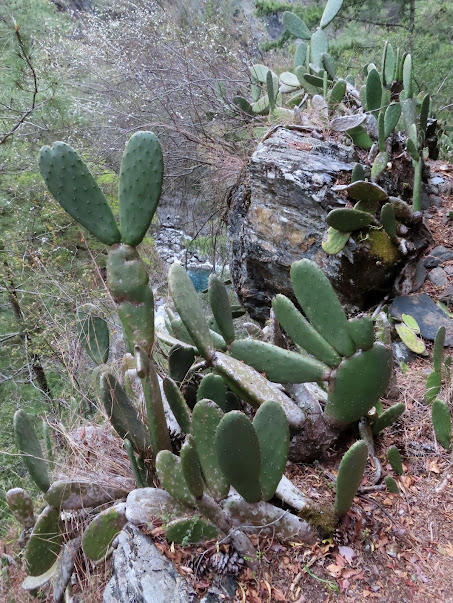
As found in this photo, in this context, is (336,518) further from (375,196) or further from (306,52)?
(306,52)

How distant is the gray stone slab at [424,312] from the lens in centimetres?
244

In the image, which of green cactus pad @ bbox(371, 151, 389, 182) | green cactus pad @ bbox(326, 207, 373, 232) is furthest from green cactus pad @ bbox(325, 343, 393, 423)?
green cactus pad @ bbox(371, 151, 389, 182)

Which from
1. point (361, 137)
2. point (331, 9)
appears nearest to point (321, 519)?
point (361, 137)

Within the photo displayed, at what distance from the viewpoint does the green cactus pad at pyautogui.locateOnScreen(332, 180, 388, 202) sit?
2510mm

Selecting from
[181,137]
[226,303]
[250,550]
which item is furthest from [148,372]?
[181,137]

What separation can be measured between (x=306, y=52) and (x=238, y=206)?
239 centimetres

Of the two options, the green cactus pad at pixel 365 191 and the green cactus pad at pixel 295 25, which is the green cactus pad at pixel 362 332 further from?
the green cactus pad at pixel 295 25

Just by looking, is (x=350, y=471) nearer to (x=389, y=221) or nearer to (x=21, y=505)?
(x=21, y=505)

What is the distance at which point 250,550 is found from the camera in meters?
1.23

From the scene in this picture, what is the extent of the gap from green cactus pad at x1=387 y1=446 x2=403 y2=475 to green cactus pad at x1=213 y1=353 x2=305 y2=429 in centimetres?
35

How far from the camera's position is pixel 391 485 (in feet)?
4.84

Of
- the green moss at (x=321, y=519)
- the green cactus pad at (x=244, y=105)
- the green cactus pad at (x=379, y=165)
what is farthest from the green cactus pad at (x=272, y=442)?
the green cactus pad at (x=244, y=105)

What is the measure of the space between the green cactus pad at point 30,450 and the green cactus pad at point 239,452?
26.1 inches

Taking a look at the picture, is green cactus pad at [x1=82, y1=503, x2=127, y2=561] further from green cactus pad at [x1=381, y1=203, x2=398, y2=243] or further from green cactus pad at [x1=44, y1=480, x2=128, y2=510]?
green cactus pad at [x1=381, y1=203, x2=398, y2=243]
